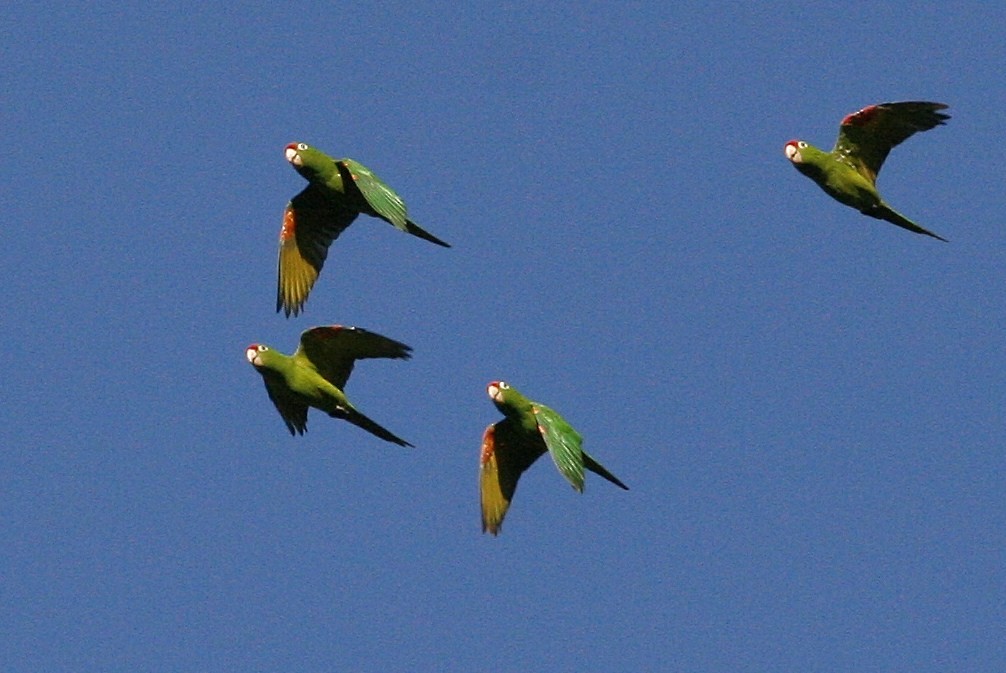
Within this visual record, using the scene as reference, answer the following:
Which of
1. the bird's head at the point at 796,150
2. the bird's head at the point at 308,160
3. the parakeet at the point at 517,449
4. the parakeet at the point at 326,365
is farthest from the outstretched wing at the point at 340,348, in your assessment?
the bird's head at the point at 796,150

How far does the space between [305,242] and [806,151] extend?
273 inches

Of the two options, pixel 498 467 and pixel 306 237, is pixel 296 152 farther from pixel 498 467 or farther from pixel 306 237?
pixel 498 467

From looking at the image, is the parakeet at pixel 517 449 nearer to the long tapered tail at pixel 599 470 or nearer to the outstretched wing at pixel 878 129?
the long tapered tail at pixel 599 470

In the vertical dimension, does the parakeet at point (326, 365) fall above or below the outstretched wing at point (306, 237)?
below

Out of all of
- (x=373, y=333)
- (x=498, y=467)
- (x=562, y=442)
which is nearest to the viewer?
(x=562, y=442)

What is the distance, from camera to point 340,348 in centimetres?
2494

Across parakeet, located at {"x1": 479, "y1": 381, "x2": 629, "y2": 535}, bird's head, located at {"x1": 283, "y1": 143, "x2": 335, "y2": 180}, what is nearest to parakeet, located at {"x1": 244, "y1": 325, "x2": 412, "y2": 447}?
parakeet, located at {"x1": 479, "y1": 381, "x2": 629, "y2": 535}

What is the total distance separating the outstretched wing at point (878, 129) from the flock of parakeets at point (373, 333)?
0.04 feet

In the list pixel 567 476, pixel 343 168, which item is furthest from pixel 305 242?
pixel 567 476

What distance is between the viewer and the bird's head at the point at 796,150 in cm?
2542

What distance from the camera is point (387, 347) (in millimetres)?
24922

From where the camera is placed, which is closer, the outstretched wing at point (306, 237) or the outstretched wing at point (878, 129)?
the outstretched wing at point (878, 129)

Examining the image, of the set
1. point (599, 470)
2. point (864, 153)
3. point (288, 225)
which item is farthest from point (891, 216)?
point (288, 225)

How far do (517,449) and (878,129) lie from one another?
6.36m
